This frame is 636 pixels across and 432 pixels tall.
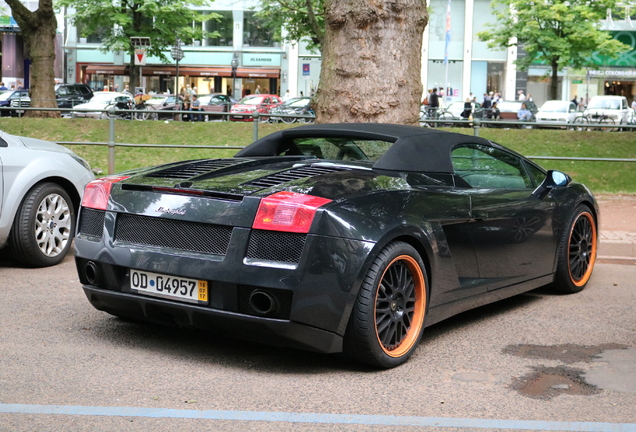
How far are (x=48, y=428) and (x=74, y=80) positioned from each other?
5773cm

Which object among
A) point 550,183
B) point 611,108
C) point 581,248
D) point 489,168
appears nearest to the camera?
point 489,168

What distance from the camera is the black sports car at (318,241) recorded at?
4.42 meters

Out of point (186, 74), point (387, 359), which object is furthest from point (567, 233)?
point (186, 74)

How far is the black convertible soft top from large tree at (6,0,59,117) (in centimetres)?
1956

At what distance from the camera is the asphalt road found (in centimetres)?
382

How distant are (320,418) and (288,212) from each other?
106cm

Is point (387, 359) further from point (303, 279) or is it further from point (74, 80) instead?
point (74, 80)

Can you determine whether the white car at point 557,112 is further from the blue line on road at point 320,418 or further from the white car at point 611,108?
the blue line on road at point 320,418

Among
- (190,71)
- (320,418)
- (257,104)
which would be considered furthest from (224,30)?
(320,418)

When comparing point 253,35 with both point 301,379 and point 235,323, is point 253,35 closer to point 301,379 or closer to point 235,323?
point 235,323

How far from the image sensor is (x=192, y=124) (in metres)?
21.2

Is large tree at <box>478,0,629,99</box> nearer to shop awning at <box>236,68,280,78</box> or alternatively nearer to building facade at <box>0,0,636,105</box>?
building facade at <box>0,0,636,105</box>

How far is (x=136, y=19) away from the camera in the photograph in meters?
43.2

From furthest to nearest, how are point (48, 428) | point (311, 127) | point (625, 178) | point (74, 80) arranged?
point (74, 80) < point (625, 178) < point (311, 127) < point (48, 428)
